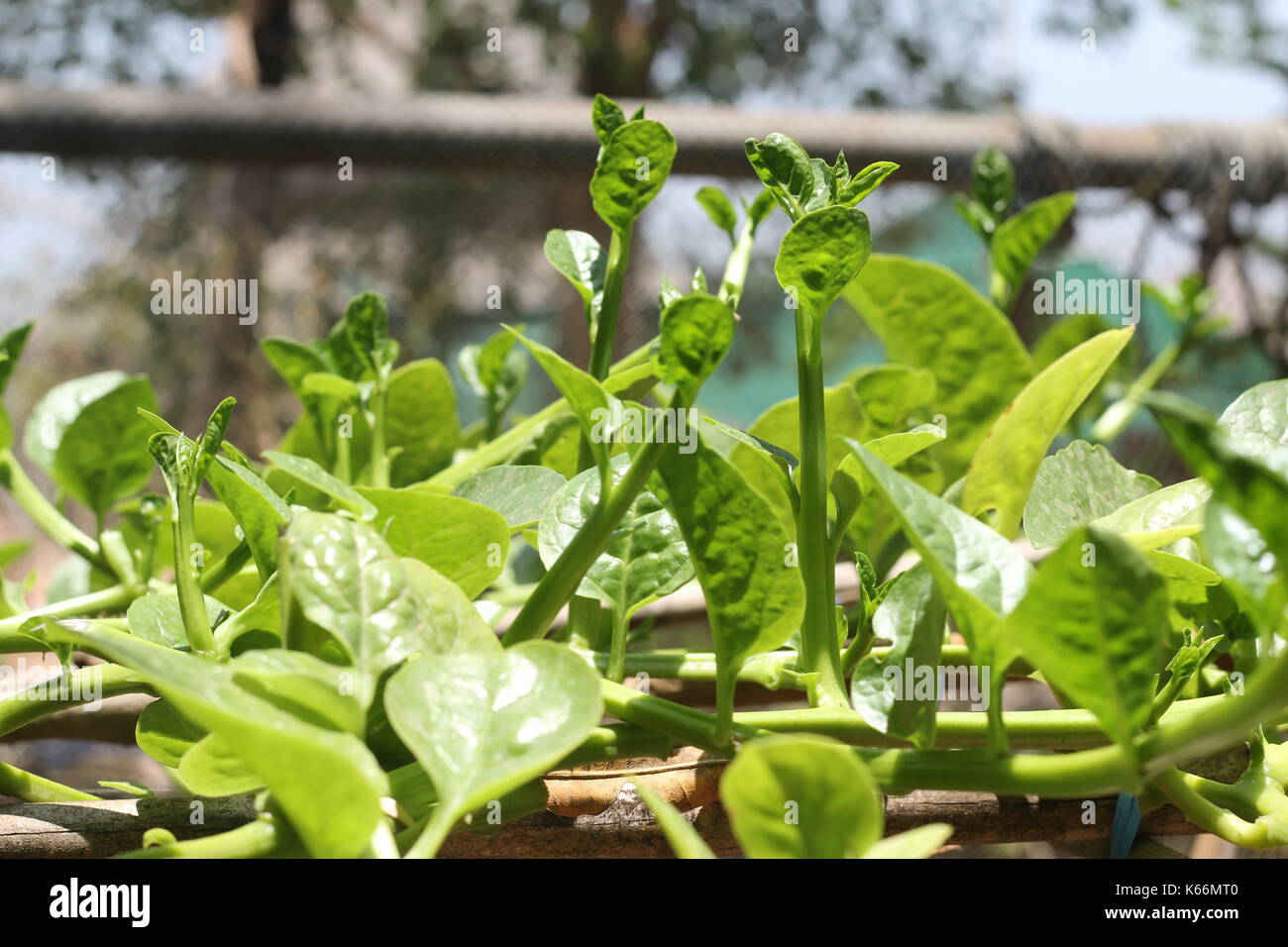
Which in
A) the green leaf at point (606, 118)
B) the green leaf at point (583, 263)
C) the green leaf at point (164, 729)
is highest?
the green leaf at point (606, 118)

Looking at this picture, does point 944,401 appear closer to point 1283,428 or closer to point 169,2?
point 1283,428

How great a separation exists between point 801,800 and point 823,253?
0.09m

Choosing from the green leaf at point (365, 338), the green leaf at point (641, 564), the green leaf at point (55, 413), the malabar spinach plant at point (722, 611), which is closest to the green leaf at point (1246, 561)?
the malabar spinach plant at point (722, 611)

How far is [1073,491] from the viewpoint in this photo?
215 millimetres

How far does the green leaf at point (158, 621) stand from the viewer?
0.64ft

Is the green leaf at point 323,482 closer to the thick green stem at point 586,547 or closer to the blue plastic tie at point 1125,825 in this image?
the thick green stem at point 586,547

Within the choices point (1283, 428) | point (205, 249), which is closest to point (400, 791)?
point (1283, 428)

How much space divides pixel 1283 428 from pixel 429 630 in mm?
177

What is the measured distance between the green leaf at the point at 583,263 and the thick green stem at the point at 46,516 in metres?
0.18

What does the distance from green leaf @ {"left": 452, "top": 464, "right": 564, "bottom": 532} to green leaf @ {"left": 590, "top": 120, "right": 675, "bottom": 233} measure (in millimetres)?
53

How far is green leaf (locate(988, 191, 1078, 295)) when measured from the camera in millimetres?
Answer: 330

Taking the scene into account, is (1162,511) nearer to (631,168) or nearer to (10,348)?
(631,168)

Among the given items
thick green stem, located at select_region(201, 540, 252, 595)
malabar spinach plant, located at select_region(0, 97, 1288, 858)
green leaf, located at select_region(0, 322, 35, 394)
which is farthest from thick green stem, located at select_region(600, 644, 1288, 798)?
green leaf, located at select_region(0, 322, 35, 394)
